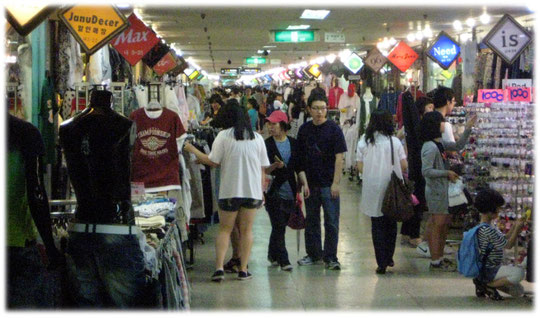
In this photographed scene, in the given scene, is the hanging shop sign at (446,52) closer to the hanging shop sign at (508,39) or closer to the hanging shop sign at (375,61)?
the hanging shop sign at (375,61)

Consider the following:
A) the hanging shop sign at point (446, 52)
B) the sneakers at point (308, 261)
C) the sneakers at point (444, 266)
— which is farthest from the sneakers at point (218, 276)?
the hanging shop sign at point (446, 52)

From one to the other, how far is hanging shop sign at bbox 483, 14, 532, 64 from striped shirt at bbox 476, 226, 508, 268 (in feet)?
15.0

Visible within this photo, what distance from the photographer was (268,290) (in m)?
7.53

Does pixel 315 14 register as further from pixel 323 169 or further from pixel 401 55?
pixel 323 169

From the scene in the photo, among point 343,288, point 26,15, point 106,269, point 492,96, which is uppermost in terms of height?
point 26,15

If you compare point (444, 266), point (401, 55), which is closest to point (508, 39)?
point (444, 266)

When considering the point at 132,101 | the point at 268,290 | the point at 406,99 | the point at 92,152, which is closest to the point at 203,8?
the point at 406,99

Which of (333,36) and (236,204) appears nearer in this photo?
(236,204)

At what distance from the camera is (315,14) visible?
1609 centimetres

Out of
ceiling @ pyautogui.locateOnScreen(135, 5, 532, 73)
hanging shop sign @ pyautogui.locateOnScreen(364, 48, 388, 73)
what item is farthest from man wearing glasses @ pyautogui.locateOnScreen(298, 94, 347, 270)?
hanging shop sign @ pyautogui.locateOnScreen(364, 48, 388, 73)

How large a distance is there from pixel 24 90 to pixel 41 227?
4.44 m

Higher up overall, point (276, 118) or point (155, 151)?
point (276, 118)

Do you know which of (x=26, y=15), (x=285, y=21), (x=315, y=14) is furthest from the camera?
(x=285, y=21)

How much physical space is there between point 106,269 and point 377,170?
13.1 ft
